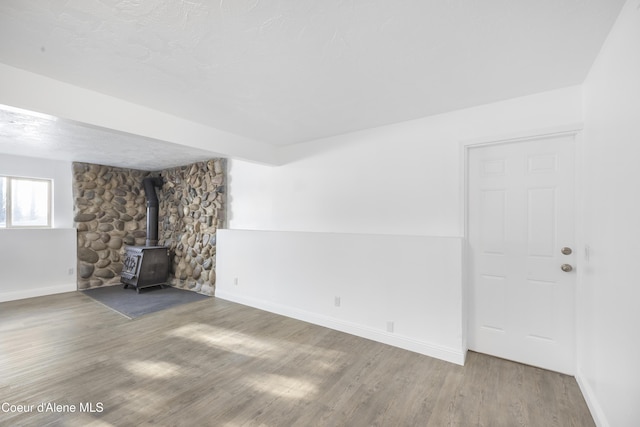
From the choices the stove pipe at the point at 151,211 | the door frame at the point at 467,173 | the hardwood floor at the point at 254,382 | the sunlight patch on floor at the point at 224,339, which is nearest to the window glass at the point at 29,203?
the stove pipe at the point at 151,211

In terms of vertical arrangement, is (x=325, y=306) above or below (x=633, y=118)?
below

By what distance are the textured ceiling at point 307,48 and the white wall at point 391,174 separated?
0.20 meters

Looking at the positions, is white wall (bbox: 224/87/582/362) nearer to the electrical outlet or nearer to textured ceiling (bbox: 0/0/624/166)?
the electrical outlet

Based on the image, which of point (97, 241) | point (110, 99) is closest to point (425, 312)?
point (110, 99)

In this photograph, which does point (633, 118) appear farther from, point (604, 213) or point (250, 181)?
point (250, 181)

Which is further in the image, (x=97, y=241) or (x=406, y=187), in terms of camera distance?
(x=97, y=241)

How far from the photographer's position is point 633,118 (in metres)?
1.36

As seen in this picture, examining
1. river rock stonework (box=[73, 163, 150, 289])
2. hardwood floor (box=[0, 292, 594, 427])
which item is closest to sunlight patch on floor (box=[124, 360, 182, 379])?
hardwood floor (box=[0, 292, 594, 427])

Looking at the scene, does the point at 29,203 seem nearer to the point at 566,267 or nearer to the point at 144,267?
the point at 144,267

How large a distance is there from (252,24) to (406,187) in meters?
2.13

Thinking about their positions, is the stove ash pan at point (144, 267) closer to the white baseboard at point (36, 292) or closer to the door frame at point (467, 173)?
the white baseboard at point (36, 292)

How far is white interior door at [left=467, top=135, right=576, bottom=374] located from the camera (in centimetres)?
234

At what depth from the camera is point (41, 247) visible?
15.6ft

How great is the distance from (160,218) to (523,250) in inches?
250
